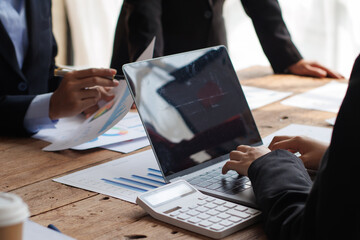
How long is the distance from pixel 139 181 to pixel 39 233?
29 centimetres

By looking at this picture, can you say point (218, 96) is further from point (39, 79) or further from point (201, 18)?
point (201, 18)

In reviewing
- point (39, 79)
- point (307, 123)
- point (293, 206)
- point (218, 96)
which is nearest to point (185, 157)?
point (218, 96)

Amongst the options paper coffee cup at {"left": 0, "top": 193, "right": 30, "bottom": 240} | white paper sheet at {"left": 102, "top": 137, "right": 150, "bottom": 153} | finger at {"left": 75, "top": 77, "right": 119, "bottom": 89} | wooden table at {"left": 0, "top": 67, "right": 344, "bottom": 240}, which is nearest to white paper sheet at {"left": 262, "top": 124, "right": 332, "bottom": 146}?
wooden table at {"left": 0, "top": 67, "right": 344, "bottom": 240}

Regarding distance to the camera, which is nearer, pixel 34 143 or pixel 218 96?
pixel 218 96

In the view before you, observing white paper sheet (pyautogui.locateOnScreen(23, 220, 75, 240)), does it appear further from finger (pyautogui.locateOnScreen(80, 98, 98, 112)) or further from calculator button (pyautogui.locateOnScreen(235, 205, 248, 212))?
finger (pyautogui.locateOnScreen(80, 98, 98, 112))

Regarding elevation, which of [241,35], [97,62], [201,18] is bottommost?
[97,62]

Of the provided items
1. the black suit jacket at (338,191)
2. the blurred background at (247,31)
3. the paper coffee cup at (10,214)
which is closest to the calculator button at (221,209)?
the black suit jacket at (338,191)

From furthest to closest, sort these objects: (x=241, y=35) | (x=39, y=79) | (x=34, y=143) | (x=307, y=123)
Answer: (x=241, y=35) < (x=39, y=79) < (x=307, y=123) < (x=34, y=143)

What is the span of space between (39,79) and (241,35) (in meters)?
2.09

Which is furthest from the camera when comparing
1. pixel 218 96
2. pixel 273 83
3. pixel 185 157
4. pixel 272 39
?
pixel 272 39

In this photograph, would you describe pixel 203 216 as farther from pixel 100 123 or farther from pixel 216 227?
pixel 100 123

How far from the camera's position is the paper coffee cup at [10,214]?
521mm

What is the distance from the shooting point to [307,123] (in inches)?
57.4

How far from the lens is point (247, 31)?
3504mm
